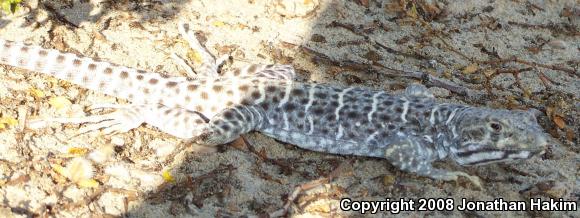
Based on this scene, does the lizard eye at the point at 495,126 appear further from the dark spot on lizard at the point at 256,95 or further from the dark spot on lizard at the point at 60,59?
the dark spot on lizard at the point at 60,59

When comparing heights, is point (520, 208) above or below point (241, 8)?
below

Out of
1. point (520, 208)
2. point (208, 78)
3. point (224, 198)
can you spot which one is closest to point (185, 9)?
point (208, 78)

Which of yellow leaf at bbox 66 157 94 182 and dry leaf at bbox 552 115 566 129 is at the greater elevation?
yellow leaf at bbox 66 157 94 182

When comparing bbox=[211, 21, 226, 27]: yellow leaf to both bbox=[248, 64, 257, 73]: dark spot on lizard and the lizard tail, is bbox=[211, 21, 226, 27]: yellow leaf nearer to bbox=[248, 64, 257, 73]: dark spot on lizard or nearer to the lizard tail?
bbox=[248, 64, 257, 73]: dark spot on lizard

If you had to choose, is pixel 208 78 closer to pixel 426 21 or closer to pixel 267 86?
pixel 267 86

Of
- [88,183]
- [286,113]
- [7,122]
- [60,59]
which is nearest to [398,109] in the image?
[286,113]

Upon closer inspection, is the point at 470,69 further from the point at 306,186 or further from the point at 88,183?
the point at 88,183

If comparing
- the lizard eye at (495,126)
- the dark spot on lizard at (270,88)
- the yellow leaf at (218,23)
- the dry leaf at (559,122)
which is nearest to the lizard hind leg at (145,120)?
the dark spot on lizard at (270,88)

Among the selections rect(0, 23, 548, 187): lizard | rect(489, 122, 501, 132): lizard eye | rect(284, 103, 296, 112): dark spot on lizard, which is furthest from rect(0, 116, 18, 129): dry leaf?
rect(489, 122, 501, 132): lizard eye
